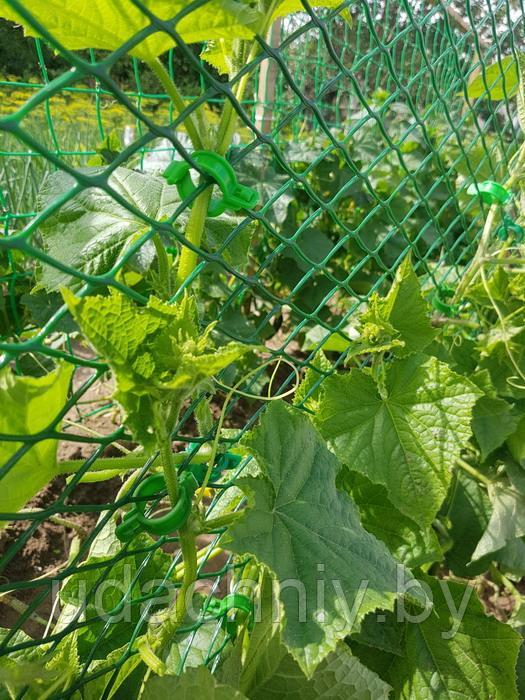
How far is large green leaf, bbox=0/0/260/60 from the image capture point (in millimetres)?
560

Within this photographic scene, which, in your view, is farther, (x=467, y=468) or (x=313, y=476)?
(x=467, y=468)

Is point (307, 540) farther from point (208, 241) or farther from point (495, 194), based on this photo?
point (495, 194)

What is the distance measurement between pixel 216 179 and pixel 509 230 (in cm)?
110

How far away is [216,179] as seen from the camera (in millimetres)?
657

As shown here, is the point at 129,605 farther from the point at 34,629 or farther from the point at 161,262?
the point at 34,629

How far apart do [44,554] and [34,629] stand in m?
0.24

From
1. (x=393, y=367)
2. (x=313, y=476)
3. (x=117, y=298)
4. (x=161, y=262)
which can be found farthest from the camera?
(x=393, y=367)

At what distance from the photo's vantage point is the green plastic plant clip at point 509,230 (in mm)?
1436

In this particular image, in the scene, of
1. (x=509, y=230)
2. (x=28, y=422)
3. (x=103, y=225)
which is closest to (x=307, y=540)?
(x=28, y=422)

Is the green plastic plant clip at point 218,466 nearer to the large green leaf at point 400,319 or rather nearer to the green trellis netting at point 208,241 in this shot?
the green trellis netting at point 208,241

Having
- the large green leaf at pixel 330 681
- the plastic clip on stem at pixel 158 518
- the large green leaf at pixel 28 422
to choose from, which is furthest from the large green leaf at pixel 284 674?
the large green leaf at pixel 28 422

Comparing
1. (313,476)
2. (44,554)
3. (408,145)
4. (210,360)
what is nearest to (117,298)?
(210,360)

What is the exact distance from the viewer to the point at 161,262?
2.40 ft

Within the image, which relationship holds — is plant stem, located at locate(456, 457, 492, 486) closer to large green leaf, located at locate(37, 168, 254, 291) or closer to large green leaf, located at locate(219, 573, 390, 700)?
large green leaf, located at locate(219, 573, 390, 700)
